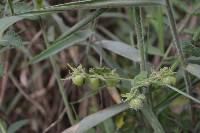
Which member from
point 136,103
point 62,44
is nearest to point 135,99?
point 136,103

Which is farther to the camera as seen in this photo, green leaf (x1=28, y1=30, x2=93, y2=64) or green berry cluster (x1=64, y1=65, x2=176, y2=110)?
green leaf (x1=28, y1=30, x2=93, y2=64)

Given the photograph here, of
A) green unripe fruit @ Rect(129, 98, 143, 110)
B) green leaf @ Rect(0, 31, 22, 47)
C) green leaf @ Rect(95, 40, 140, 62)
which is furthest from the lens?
green leaf @ Rect(95, 40, 140, 62)

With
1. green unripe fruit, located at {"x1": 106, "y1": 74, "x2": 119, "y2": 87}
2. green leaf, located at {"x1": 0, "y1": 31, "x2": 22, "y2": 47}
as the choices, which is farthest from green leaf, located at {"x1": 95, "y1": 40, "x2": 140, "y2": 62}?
green leaf, located at {"x1": 0, "y1": 31, "x2": 22, "y2": 47}

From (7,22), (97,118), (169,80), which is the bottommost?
(97,118)

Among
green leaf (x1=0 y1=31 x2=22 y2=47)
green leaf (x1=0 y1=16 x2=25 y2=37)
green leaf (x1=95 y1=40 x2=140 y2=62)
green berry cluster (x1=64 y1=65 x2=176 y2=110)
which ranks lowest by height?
green leaf (x1=95 y1=40 x2=140 y2=62)

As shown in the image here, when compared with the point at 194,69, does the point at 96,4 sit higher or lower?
higher

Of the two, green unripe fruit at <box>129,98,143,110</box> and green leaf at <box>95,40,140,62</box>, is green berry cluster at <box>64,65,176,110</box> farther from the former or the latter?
green leaf at <box>95,40,140,62</box>

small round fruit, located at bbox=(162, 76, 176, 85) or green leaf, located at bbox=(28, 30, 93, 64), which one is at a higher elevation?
green leaf, located at bbox=(28, 30, 93, 64)

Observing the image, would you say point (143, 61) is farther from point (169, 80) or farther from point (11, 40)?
point (11, 40)
